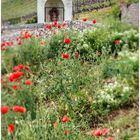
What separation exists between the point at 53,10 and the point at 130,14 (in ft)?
32.2

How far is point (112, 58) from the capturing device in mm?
6582

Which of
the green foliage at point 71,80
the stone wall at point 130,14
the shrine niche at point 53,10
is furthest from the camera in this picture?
the shrine niche at point 53,10

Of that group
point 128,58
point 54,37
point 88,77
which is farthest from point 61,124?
point 128,58

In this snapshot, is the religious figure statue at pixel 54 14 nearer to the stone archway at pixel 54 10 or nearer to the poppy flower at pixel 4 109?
the stone archway at pixel 54 10

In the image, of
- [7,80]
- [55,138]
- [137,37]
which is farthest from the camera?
[55,138]

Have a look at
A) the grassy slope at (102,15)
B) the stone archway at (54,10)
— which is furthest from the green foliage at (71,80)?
the stone archway at (54,10)

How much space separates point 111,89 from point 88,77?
211cm

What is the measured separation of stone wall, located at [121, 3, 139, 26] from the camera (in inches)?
253

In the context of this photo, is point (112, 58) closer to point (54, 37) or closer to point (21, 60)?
point (21, 60)

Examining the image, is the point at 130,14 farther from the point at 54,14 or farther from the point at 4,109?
the point at 54,14

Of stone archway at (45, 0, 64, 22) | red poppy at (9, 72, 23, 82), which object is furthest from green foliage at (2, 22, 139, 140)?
stone archway at (45, 0, 64, 22)

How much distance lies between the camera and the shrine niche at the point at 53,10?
51.7 ft

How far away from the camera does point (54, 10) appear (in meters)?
16.6

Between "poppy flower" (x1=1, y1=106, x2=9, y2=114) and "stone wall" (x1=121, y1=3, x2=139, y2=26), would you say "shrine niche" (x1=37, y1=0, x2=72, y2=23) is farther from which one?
"poppy flower" (x1=1, y1=106, x2=9, y2=114)
